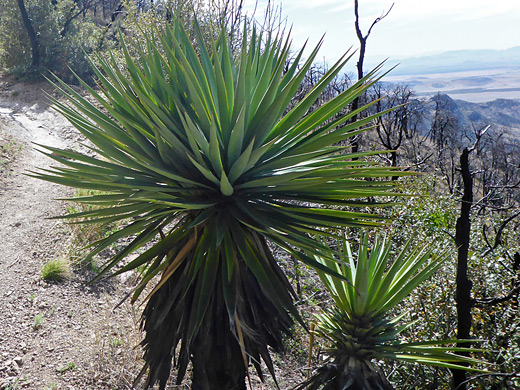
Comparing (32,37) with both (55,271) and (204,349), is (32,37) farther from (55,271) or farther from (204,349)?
(204,349)

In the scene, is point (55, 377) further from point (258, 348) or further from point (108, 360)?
point (258, 348)

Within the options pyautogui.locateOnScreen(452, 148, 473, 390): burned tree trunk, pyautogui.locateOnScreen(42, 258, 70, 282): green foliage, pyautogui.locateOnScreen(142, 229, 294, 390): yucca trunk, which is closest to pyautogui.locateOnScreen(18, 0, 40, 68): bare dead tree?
pyautogui.locateOnScreen(42, 258, 70, 282): green foliage

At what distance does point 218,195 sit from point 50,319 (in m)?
3.35

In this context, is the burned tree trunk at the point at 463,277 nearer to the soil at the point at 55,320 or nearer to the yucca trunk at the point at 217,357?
the soil at the point at 55,320

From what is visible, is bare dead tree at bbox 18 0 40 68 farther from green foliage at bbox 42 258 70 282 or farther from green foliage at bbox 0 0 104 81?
green foliage at bbox 42 258 70 282

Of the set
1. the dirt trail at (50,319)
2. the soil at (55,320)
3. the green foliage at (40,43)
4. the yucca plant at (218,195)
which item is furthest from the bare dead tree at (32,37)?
the yucca plant at (218,195)

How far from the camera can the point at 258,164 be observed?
259 cm

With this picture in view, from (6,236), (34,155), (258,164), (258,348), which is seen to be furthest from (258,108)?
(34,155)

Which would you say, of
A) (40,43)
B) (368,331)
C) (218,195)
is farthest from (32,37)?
(368,331)

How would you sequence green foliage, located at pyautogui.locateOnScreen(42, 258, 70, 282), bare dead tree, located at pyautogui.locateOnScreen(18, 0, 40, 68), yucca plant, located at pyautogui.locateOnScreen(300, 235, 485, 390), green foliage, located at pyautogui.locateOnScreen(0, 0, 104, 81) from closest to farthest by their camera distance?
yucca plant, located at pyautogui.locateOnScreen(300, 235, 485, 390) < green foliage, located at pyautogui.locateOnScreen(42, 258, 70, 282) < bare dead tree, located at pyautogui.locateOnScreen(18, 0, 40, 68) < green foliage, located at pyautogui.locateOnScreen(0, 0, 104, 81)

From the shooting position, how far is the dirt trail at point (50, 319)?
156 inches

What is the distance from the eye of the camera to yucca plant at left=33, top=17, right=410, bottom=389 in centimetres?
238

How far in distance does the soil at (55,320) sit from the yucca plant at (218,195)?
2.40 ft

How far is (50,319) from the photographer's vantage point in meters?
4.67
